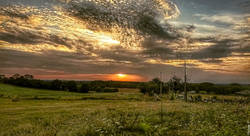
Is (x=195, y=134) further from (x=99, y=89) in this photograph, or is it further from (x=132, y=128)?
(x=99, y=89)

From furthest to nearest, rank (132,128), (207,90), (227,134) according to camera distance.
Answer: (207,90) → (132,128) → (227,134)

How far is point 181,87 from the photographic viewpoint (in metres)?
80.2

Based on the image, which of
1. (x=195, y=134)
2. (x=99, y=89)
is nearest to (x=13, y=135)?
(x=195, y=134)

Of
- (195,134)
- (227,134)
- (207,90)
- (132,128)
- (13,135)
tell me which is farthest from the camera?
(207,90)

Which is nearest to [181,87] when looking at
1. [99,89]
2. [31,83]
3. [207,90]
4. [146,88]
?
[207,90]

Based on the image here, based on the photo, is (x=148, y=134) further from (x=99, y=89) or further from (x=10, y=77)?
(x=10, y=77)

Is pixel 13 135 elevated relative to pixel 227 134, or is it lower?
lower

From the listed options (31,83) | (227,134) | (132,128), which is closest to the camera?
(227,134)

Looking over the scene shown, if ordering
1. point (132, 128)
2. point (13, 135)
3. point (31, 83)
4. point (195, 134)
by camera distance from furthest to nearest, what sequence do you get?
point (31, 83)
point (132, 128)
point (13, 135)
point (195, 134)

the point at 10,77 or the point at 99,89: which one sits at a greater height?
the point at 10,77

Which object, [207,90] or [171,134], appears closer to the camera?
[171,134]

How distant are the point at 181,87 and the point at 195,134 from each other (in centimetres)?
7655

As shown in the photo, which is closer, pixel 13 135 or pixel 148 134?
pixel 148 134

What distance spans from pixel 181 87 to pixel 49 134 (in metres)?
78.9
